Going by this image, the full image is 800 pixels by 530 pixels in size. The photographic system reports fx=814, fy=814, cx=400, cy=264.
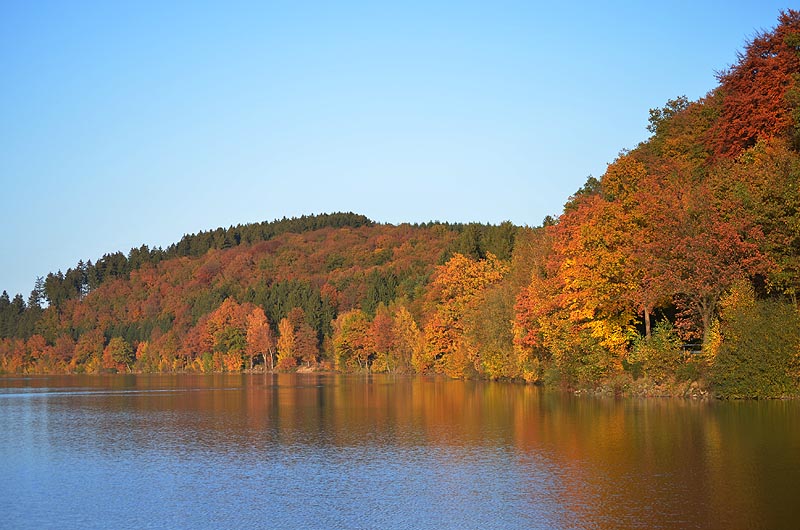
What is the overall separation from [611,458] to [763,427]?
373 inches

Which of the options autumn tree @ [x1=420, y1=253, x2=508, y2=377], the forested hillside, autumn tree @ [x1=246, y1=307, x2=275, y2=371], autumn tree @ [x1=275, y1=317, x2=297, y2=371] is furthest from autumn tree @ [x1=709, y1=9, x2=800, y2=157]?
autumn tree @ [x1=246, y1=307, x2=275, y2=371]

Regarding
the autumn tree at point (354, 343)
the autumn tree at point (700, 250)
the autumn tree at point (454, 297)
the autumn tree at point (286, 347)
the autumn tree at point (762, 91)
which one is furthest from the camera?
the autumn tree at point (286, 347)

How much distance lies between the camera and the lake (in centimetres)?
2128

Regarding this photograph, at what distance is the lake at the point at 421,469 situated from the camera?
2128 centimetres

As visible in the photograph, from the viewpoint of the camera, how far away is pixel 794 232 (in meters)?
46.2

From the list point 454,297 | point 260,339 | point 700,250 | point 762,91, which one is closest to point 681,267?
point 700,250

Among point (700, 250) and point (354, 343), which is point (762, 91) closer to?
point (700, 250)

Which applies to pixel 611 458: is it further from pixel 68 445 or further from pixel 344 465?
pixel 68 445

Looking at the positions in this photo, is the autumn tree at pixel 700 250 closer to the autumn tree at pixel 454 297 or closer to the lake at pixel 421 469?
the lake at pixel 421 469

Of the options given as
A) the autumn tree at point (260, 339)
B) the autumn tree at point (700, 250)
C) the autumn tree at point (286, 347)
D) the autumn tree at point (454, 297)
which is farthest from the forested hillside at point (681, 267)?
the autumn tree at point (260, 339)

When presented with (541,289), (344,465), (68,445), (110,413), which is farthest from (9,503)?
(541,289)

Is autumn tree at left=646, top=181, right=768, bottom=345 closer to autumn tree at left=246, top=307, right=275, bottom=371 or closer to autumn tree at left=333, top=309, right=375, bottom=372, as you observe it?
autumn tree at left=333, top=309, right=375, bottom=372

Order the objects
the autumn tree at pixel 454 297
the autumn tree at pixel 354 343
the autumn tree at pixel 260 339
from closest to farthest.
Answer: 1. the autumn tree at pixel 454 297
2. the autumn tree at pixel 354 343
3. the autumn tree at pixel 260 339

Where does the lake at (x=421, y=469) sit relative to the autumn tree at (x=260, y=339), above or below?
below
